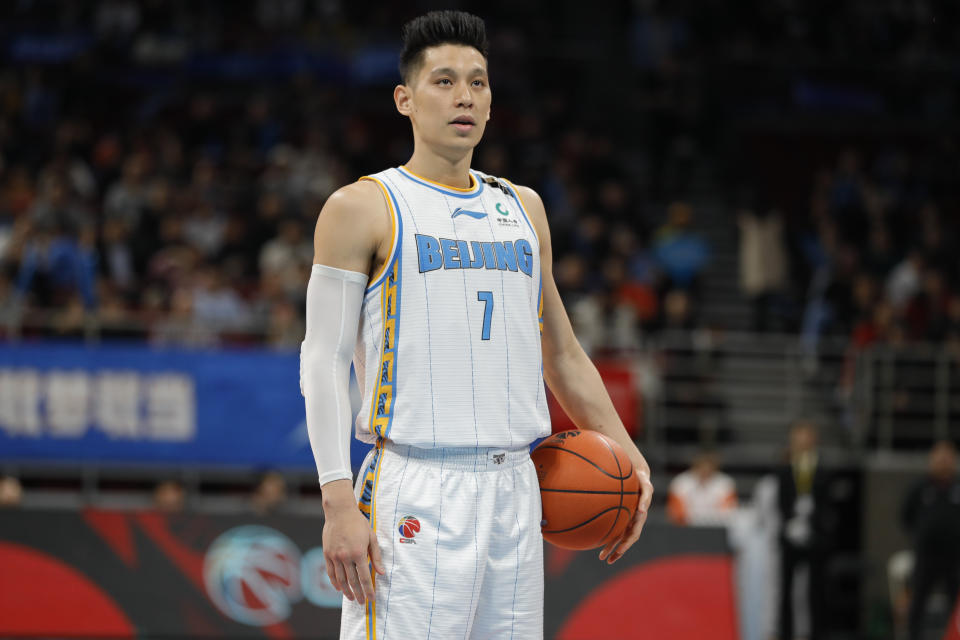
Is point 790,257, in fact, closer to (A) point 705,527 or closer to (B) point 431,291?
(A) point 705,527

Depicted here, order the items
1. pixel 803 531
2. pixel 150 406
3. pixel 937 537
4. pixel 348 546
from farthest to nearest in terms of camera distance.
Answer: pixel 803 531 < pixel 937 537 < pixel 150 406 < pixel 348 546

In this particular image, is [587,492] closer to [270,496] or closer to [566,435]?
[566,435]

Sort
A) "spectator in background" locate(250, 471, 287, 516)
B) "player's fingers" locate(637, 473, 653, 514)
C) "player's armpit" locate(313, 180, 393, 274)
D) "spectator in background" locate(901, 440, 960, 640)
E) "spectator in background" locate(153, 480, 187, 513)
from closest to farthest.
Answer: "player's armpit" locate(313, 180, 393, 274) < "player's fingers" locate(637, 473, 653, 514) < "spectator in background" locate(153, 480, 187, 513) < "spectator in background" locate(250, 471, 287, 516) < "spectator in background" locate(901, 440, 960, 640)

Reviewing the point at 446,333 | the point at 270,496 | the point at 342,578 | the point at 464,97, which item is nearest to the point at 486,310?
the point at 446,333

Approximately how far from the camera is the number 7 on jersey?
3.88 metres

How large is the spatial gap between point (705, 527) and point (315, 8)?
1267 cm

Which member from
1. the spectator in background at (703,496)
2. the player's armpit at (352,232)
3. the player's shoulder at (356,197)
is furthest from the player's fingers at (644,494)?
the spectator in background at (703,496)

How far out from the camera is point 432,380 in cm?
382

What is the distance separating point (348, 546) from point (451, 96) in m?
1.44

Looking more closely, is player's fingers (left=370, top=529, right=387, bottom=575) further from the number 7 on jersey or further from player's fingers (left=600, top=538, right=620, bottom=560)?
player's fingers (left=600, top=538, right=620, bottom=560)

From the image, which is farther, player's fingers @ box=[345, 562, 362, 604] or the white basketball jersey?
the white basketball jersey

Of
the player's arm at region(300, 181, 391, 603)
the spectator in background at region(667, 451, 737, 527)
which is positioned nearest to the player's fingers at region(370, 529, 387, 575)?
the player's arm at region(300, 181, 391, 603)

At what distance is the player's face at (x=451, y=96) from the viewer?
3943 millimetres

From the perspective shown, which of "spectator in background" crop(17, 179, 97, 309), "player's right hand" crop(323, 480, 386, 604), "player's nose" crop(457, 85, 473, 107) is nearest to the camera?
"player's right hand" crop(323, 480, 386, 604)
